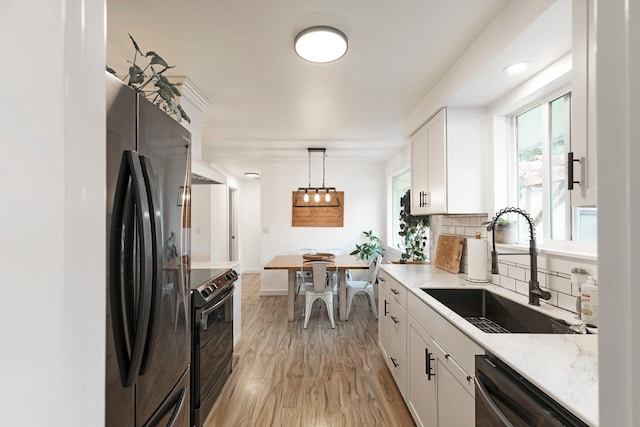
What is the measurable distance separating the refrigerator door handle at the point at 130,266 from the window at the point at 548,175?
1.99 meters

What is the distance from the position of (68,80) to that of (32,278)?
27 cm

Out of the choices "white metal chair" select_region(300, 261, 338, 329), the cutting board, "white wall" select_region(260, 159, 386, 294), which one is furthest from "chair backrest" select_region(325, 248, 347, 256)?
the cutting board

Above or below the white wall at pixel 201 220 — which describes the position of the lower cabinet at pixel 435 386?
below

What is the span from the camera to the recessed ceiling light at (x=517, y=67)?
1675mm

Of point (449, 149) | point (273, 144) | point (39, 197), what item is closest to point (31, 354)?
point (39, 197)

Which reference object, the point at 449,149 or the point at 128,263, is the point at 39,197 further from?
the point at 449,149

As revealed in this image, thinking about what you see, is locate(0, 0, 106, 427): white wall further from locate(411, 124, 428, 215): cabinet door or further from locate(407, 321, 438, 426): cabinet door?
locate(411, 124, 428, 215): cabinet door

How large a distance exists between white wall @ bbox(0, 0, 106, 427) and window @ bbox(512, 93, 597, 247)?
6.64 feet

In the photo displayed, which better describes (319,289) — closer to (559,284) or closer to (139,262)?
(559,284)

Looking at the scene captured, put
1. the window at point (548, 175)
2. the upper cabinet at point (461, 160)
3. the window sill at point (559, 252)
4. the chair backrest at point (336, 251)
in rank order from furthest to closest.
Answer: the chair backrest at point (336, 251), the upper cabinet at point (461, 160), the window at point (548, 175), the window sill at point (559, 252)

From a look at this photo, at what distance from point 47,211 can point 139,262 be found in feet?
1.83

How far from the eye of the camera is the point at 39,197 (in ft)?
1.24

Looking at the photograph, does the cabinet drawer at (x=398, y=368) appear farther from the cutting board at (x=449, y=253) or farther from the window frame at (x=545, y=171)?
the window frame at (x=545, y=171)

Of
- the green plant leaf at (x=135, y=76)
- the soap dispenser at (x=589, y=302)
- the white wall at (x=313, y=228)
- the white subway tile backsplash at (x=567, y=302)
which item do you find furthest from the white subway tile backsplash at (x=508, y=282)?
the white wall at (x=313, y=228)
